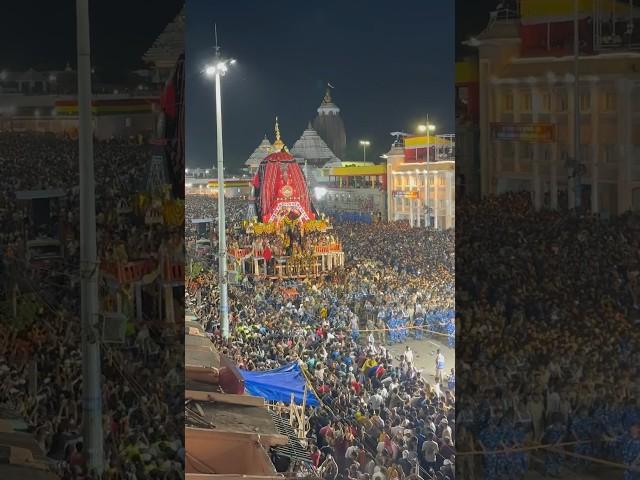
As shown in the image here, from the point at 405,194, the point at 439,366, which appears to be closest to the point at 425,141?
the point at 405,194

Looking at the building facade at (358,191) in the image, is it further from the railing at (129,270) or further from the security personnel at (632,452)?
the security personnel at (632,452)

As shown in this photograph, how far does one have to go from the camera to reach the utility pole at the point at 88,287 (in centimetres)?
517

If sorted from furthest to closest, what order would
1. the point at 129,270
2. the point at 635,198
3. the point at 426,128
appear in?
the point at 426,128
the point at 635,198
the point at 129,270

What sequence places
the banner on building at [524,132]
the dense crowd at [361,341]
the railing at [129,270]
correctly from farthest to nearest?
1. the dense crowd at [361,341]
2. the banner on building at [524,132]
3. the railing at [129,270]

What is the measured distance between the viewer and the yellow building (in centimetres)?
587

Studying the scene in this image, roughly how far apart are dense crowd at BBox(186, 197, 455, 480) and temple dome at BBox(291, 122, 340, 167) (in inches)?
20.1

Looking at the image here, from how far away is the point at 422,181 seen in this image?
5.95 meters

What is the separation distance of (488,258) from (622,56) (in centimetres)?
153

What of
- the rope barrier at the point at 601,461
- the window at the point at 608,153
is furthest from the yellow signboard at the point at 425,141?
the rope barrier at the point at 601,461

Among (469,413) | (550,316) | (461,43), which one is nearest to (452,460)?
(469,413)

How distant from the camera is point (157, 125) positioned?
5406 millimetres

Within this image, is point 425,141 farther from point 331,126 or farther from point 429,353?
point 429,353

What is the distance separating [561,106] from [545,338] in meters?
1.50

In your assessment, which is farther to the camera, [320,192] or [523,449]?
[320,192]
